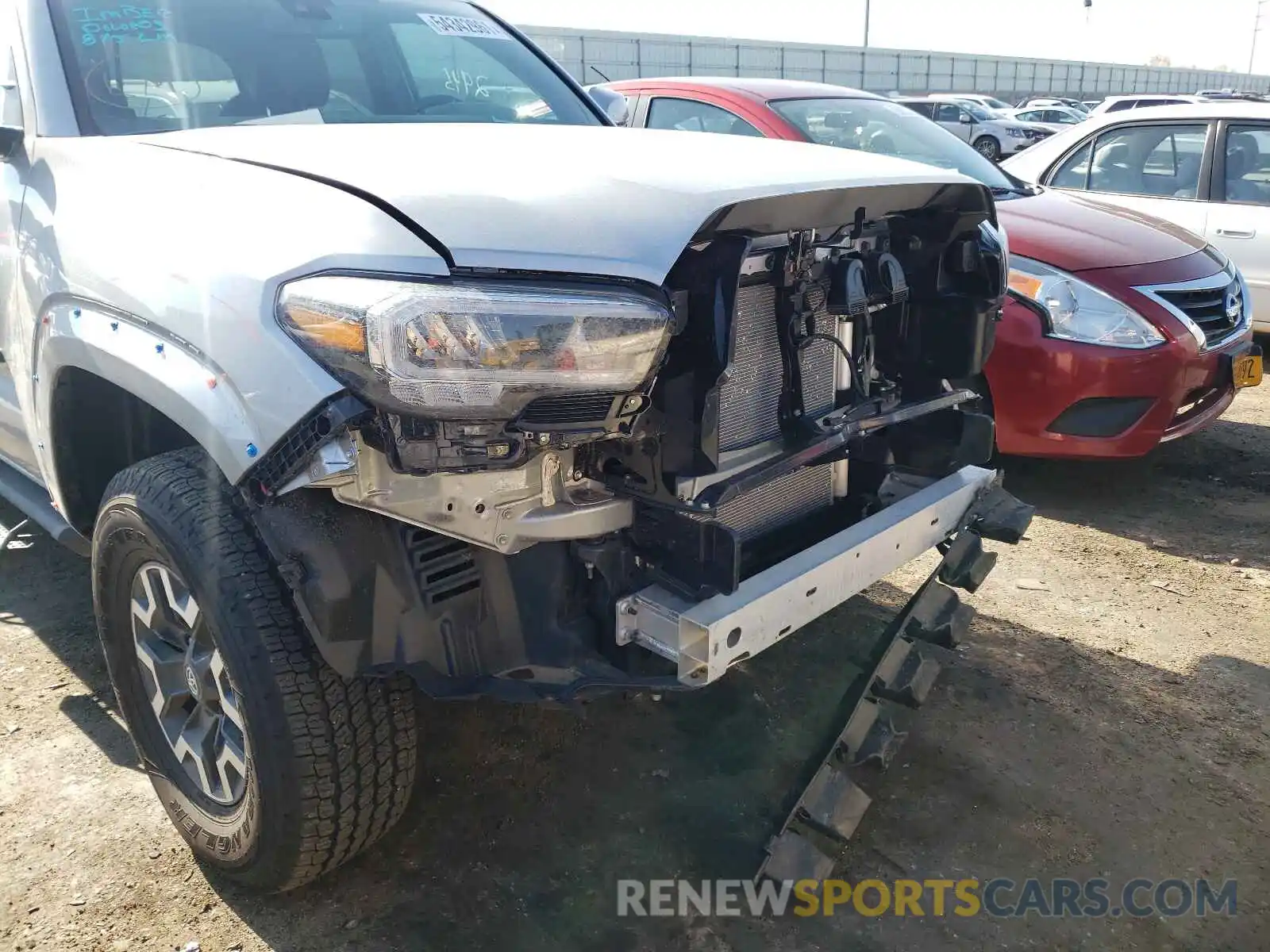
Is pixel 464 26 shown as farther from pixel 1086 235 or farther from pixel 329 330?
pixel 1086 235

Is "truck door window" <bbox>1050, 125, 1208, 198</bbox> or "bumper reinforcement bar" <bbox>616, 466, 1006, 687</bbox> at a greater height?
"truck door window" <bbox>1050, 125, 1208, 198</bbox>

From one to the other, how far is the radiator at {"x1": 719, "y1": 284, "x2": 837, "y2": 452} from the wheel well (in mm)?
1292

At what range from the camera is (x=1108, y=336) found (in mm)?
4246

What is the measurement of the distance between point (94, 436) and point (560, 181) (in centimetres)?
151

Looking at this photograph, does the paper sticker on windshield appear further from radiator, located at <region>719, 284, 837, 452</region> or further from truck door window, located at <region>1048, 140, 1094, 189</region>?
truck door window, located at <region>1048, 140, 1094, 189</region>

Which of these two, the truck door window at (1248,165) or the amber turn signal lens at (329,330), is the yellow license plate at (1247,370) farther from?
the amber turn signal lens at (329,330)

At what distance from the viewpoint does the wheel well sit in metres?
2.50

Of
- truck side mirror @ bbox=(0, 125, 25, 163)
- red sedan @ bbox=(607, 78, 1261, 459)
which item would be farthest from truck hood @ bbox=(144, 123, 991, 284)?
red sedan @ bbox=(607, 78, 1261, 459)

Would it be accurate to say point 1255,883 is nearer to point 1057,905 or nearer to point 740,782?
point 1057,905

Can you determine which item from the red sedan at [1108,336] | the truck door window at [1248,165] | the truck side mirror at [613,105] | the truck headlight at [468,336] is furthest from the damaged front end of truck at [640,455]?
the truck door window at [1248,165]

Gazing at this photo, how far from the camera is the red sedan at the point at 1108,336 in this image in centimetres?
424

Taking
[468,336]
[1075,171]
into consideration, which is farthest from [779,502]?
[1075,171]

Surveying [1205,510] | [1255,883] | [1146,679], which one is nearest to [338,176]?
[1255,883]

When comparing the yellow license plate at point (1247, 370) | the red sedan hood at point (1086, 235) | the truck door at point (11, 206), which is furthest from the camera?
the yellow license plate at point (1247, 370)
